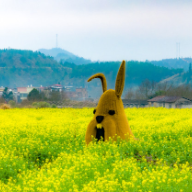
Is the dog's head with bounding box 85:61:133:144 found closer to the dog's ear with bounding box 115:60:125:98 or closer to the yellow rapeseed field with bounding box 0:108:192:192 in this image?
the dog's ear with bounding box 115:60:125:98

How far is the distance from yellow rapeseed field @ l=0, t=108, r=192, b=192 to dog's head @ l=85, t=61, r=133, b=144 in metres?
0.38

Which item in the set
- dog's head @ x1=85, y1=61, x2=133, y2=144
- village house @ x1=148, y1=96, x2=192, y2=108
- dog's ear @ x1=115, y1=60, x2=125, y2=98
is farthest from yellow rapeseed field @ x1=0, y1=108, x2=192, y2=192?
village house @ x1=148, y1=96, x2=192, y2=108

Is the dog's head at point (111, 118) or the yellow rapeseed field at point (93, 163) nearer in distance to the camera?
the yellow rapeseed field at point (93, 163)

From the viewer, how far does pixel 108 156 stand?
8.02 metres

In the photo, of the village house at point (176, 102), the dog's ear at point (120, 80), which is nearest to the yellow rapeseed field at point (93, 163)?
the dog's ear at point (120, 80)

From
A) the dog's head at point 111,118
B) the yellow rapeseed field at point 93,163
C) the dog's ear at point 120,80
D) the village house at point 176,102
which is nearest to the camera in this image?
the yellow rapeseed field at point 93,163

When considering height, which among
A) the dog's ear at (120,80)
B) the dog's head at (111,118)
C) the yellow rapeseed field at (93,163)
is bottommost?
the yellow rapeseed field at (93,163)

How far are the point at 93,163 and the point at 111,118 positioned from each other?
10.1 feet

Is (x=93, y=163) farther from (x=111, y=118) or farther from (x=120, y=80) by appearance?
(x=120, y=80)

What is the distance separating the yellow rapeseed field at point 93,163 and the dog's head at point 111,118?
1.25 feet

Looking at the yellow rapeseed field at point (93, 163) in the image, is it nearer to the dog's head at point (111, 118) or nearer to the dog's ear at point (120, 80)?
the dog's head at point (111, 118)

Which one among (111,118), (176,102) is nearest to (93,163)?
(111,118)

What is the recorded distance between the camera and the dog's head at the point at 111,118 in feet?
33.1

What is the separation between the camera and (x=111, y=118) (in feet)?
33.4
